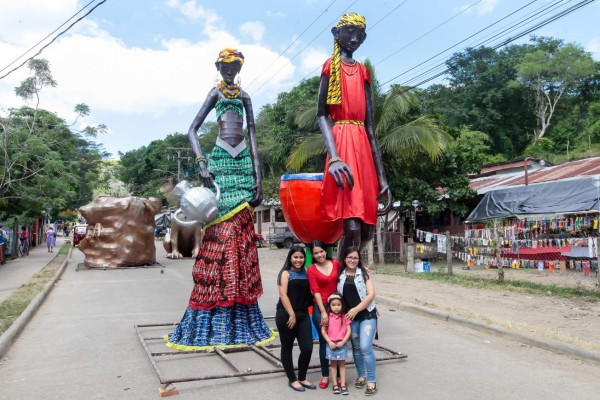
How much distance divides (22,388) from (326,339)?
8.19 ft

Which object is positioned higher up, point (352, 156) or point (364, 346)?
point (352, 156)

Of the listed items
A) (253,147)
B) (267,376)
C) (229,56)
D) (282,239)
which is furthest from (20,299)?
(282,239)

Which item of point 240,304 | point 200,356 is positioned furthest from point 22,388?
point 240,304

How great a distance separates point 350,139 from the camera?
4965 mm

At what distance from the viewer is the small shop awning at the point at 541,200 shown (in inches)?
529

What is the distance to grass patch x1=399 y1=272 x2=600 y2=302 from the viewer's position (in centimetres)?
909

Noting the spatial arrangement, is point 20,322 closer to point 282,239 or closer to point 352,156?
point 352,156

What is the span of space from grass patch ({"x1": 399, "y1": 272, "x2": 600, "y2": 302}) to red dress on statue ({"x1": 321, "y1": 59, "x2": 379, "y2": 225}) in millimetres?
5661

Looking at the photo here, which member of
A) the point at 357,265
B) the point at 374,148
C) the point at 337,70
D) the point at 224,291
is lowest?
the point at 224,291

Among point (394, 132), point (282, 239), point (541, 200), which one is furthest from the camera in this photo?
point (282, 239)

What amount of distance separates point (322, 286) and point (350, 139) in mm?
1438

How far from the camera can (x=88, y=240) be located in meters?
16.2

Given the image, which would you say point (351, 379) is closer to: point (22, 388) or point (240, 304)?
point (240, 304)

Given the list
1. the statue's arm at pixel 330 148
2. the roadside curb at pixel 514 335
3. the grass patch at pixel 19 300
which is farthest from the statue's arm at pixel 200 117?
the roadside curb at pixel 514 335
